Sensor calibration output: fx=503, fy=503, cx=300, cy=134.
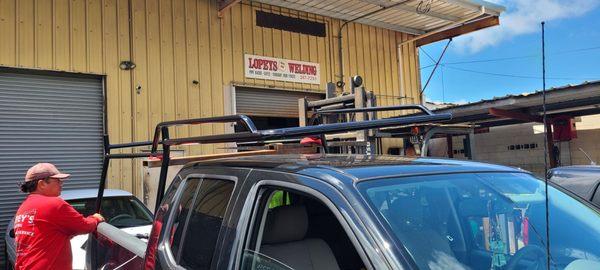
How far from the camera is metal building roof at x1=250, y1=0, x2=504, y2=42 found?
11.7 metres

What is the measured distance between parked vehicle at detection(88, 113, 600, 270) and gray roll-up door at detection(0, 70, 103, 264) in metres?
7.01

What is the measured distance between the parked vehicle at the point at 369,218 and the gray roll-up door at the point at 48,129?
23.0 ft

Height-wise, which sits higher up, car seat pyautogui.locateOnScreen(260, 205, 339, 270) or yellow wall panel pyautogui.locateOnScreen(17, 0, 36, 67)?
yellow wall panel pyautogui.locateOnScreen(17, 0, 36, 67)

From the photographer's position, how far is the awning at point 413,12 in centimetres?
1171

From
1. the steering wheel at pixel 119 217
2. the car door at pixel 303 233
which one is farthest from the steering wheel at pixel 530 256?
the steering wheel at pixel 119 217

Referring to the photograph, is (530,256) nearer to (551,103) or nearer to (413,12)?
→ (551,103)

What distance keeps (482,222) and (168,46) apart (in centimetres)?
895

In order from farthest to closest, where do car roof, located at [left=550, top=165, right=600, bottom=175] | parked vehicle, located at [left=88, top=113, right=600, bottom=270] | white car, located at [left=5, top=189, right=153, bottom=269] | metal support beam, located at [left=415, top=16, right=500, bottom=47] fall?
metal support beam, located at [left=415, top=16, right=500, bottom=47], white car, located at [left=5, top=189, right=153, bottom=269], car roof, located at [left=550, top=165, right=600, bottom=175], parked vehicle, located at [left=88, top=113, right=600, bottom=270]

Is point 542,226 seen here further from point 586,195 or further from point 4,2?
point 4,2

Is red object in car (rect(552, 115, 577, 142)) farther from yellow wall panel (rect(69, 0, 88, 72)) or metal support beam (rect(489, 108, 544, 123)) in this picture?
yellow wall panel (rect(69, 0, 88, 72))

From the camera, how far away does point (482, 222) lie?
2297 millimetres

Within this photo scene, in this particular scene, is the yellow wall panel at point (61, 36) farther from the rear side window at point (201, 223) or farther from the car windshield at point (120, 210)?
the rear side window at point (201, 223)

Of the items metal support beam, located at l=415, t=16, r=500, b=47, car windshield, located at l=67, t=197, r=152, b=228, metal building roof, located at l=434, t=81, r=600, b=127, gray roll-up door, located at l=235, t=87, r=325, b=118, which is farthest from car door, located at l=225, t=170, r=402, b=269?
metal support beam, located at l=415, t=16, r=500, b=47

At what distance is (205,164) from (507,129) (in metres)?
11.4
